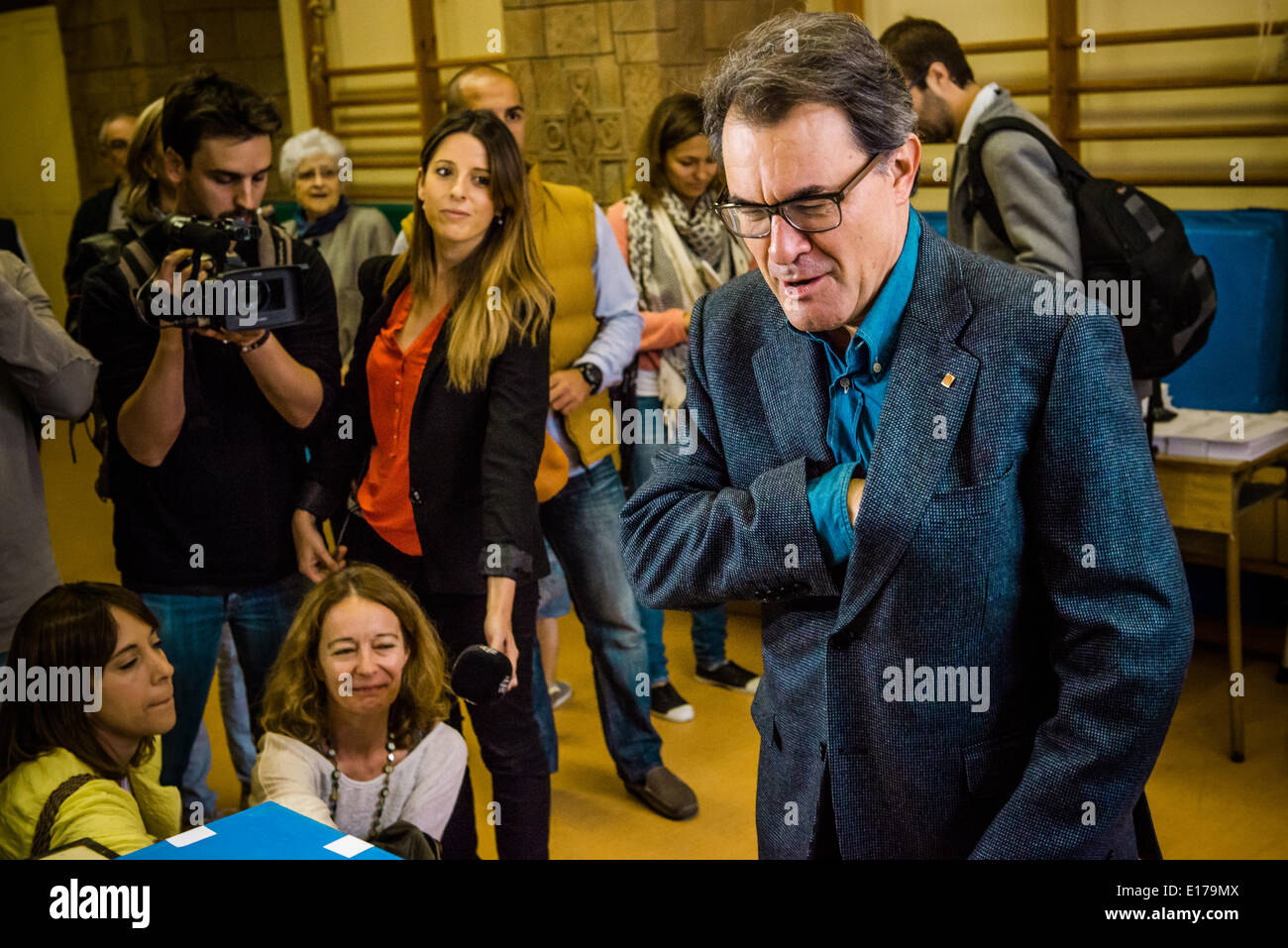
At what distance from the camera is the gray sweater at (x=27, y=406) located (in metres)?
1.92

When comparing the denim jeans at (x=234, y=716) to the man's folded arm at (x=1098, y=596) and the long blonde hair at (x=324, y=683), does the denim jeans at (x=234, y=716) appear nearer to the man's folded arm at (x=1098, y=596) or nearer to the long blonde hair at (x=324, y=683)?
the long blonde hair at (x=324, y=683)

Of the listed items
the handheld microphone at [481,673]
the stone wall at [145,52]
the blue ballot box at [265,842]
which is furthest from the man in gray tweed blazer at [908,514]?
the stone wall at [145,52]

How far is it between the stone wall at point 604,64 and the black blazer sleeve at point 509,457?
201cm

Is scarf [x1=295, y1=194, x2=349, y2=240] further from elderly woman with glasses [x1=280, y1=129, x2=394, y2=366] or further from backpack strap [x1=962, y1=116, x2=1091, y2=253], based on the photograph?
backpack strap [x1=962, y1=116, x2=1091, y2=253]

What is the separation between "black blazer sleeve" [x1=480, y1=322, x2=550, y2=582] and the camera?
79.0 inches

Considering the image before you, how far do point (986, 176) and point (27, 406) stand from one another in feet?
5.58

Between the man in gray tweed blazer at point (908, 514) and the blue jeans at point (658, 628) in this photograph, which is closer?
the man in gray tweed blazer at point (908, 514)

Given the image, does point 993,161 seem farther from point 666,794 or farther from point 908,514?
point 908,514

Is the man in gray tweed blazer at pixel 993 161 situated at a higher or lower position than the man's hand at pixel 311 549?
higher

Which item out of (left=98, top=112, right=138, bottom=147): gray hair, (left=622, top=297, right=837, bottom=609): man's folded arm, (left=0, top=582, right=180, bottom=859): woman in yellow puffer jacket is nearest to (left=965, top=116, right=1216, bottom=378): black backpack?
(left=622, top=297, right=837, bottom=609): man's folded arm

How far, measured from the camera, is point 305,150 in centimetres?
373

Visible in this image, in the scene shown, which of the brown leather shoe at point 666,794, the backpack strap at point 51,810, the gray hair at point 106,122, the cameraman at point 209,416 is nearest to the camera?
the backpack strap at point 51,810
